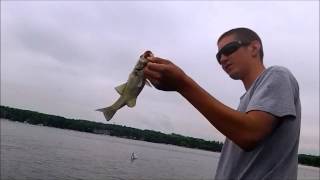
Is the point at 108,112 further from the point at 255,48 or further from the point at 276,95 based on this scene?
the point at 276,95

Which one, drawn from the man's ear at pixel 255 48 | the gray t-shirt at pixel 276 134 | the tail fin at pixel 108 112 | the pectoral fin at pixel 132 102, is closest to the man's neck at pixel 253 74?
the man's ear at pixel 255 48

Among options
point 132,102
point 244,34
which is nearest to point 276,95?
point 244,34

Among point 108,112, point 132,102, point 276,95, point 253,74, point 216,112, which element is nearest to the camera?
point 216,112

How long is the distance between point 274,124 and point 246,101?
1.49ft

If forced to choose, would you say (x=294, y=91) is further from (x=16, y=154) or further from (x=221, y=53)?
(x=16, y=154)

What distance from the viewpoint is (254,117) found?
303cm

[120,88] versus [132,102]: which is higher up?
[120,88]

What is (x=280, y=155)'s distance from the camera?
3242mm

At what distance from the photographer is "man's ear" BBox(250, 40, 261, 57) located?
12.3 feet

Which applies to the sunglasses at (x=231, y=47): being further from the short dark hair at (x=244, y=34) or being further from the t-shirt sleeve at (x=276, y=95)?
the t-shirt sleeve at (x=276, y=95)

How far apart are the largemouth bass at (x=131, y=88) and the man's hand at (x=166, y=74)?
0.14 metres

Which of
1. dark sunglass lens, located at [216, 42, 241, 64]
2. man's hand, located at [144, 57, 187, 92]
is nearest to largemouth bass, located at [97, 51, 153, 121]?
man's hand, located at [144, 57, 187, 92]

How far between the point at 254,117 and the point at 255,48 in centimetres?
93

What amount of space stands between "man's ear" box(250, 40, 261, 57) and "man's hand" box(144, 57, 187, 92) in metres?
0.91
